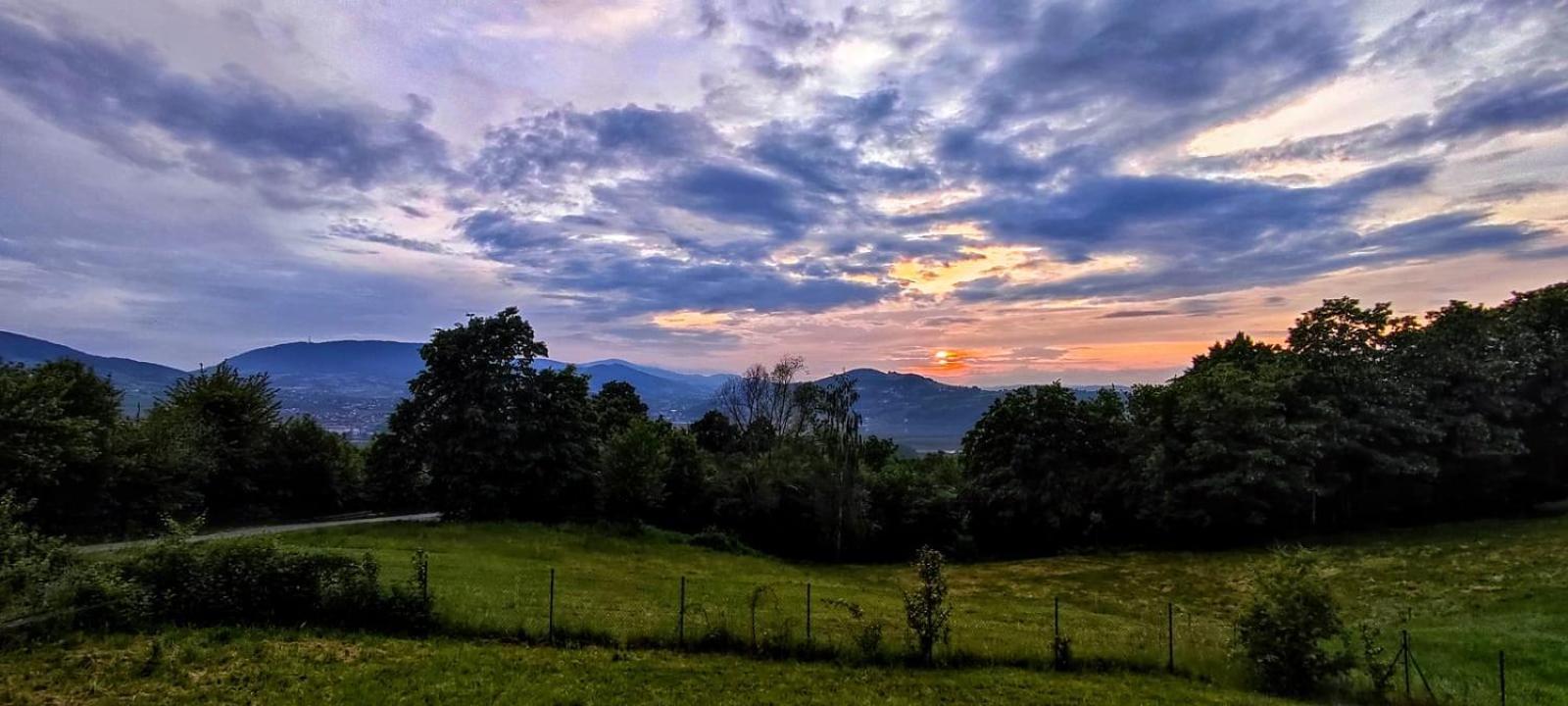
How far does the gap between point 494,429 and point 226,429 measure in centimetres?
1473

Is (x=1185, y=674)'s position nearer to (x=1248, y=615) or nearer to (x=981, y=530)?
(x=1248, y=615)

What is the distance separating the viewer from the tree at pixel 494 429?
37.4 metres

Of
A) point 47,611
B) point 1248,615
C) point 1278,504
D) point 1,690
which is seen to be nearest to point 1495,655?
point 1248,615

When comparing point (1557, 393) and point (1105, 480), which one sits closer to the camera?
point (1557, 393)

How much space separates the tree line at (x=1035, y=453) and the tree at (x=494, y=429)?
114 mm

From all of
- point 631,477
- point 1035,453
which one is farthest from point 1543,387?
point 631,477

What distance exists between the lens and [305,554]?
15.2 metres

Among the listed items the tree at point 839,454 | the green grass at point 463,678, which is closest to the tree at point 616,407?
the tree at point 839,454

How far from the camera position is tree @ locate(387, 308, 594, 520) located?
123 ft

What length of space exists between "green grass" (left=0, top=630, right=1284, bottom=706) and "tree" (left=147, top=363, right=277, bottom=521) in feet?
89.5

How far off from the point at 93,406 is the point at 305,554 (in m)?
25.8

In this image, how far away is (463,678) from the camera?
39.0 feet

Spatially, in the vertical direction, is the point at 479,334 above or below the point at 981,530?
above

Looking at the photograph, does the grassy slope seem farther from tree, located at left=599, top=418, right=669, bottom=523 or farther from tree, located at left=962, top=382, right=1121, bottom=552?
tree, located at left=962, top=382, right=1121, bottom=552
